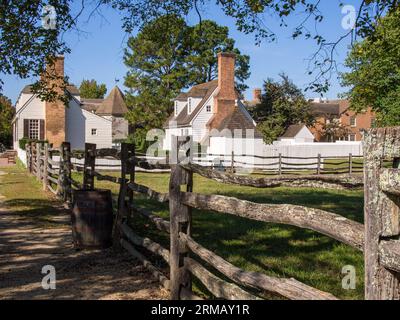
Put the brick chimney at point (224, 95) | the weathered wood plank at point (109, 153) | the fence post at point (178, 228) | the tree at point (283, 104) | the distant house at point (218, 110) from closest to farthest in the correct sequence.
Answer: the fence post at point (178, 228) → the weathered wood plank at point (109, 153) → the distant house at point (218, 110) → the brick chimney at point (224, 95) → the tree at point (283, 104)

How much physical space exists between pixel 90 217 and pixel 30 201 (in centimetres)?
682

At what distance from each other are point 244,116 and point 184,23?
2774 centimetres

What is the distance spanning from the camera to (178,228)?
525 cm

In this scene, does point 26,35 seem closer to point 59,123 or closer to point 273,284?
point 273,284

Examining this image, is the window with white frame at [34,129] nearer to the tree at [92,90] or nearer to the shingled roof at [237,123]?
the shingled roof at [237,123]

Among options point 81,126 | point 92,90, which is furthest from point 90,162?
point 92,90

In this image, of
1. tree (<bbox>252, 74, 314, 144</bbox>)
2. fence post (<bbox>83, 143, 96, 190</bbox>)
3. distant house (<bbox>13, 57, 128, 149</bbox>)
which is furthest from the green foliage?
tree (<bbox>252, 74, 314, 144</bbox>)

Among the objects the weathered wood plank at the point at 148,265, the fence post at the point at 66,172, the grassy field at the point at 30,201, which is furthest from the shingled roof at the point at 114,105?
the weathered wood plank at the point at 148,265

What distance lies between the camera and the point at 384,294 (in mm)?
2576

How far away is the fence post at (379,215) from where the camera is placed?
2.55m

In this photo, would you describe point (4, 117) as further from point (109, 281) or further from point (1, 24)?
point (109, 281)

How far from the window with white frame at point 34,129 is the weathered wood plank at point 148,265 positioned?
31.3 meters

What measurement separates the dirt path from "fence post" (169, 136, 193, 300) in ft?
1.17
